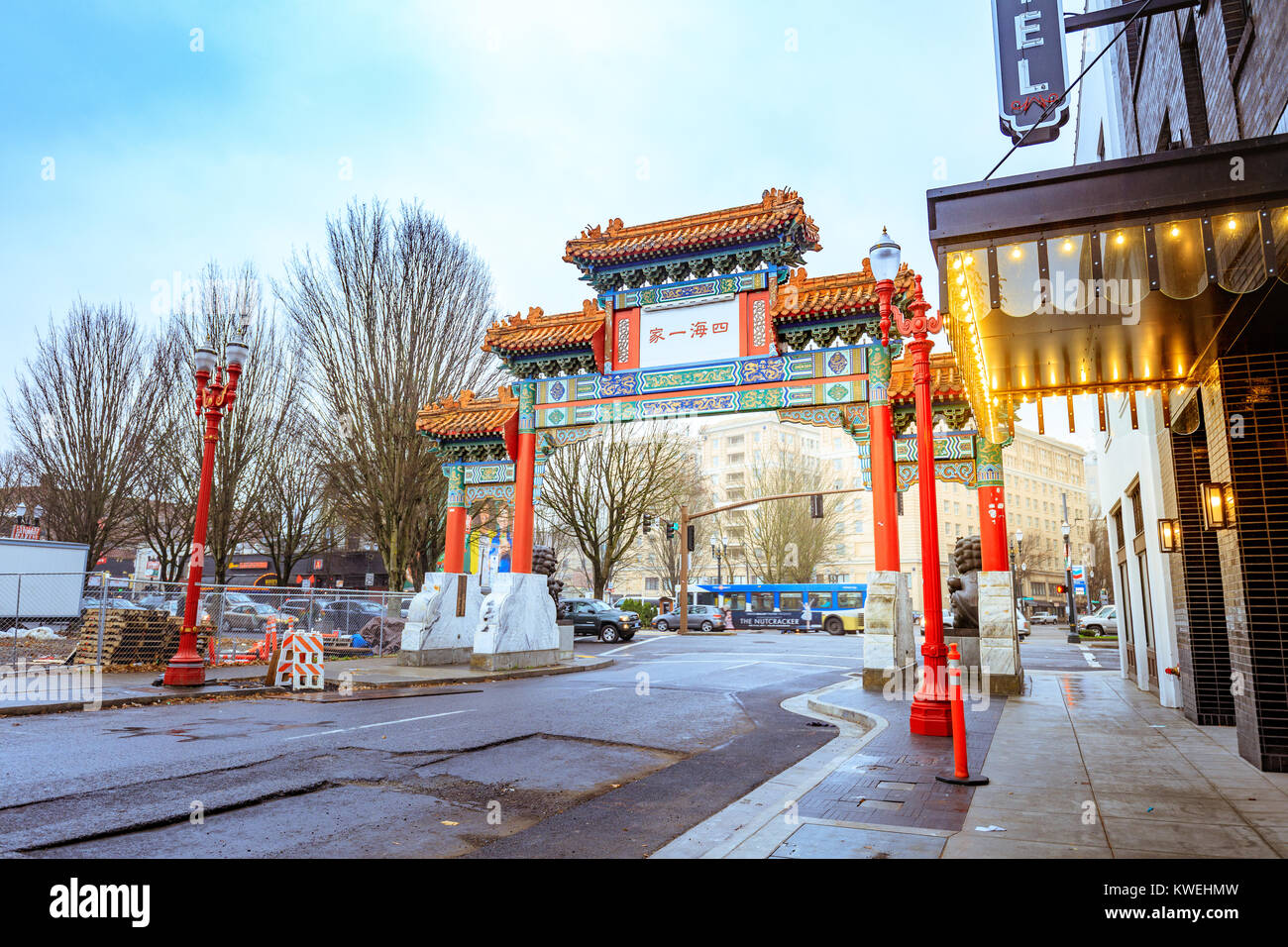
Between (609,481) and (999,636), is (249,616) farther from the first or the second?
(609,481)

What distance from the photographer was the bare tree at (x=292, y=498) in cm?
2975

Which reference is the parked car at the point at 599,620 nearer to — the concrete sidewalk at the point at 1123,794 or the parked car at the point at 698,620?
the parked car at the point at 698,620

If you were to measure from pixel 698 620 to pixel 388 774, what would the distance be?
3879 cm

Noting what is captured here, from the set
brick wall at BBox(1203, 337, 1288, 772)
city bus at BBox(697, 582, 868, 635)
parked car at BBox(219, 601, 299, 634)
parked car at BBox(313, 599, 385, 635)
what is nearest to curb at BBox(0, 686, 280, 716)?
parked car at BBox(219, 601, 299, 634)

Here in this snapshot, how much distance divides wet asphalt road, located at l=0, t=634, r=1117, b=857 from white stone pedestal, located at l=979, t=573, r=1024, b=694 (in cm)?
426

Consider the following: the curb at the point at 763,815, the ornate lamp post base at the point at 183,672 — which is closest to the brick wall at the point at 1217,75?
the curb at the point at 763,815

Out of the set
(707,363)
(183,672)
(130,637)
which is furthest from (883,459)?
(130,637)

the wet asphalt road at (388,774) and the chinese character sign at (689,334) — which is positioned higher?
the chinese character sign at (689,334)

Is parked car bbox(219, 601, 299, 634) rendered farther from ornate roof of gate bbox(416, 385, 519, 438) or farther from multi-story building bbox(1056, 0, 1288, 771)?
multi-story building bbox(1056, 0, 1288, 771)

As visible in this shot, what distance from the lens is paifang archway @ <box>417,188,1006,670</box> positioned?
632 inches

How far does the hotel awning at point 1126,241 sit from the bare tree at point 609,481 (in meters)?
29.1

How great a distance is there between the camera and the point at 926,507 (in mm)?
8109

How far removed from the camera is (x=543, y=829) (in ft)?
17.0
